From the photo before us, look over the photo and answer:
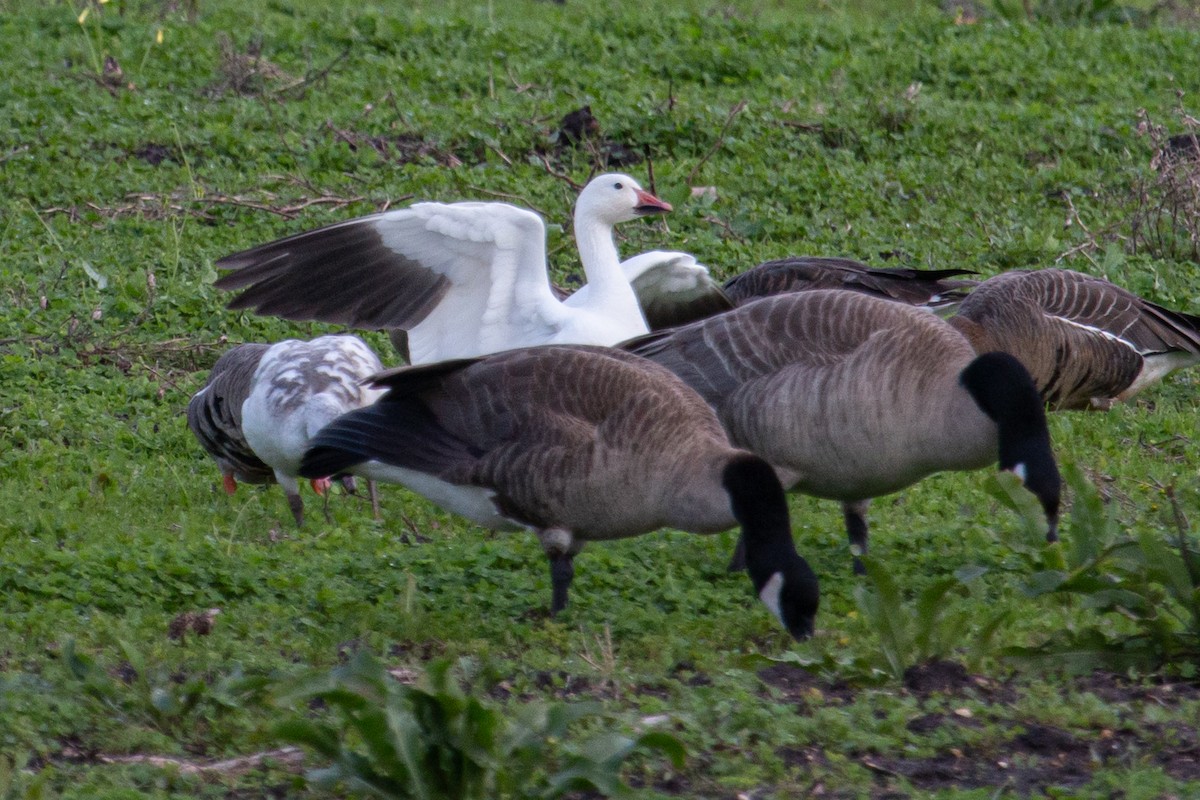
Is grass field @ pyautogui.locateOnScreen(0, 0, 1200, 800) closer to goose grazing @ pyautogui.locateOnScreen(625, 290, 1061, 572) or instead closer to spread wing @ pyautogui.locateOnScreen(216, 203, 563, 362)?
goose grazing @ pyautogui.locateOnScreen(625, 290, 1061, 572)

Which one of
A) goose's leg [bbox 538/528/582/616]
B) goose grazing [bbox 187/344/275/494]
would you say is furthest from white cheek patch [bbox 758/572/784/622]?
goose grazing [bbox 187/344/275/494]

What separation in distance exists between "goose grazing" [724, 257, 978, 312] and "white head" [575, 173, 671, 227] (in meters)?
0.64

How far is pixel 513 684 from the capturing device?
4602 mm

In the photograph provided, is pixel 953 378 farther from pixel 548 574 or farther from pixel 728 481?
pixel 548 574

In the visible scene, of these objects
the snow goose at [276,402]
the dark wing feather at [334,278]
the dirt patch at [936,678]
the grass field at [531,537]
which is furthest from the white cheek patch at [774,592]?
the dark wing feather at [334,278]

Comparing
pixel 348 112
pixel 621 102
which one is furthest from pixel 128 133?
pixel 621 102

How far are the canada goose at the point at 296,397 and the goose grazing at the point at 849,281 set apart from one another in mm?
1822

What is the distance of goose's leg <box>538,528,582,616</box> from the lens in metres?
5.36

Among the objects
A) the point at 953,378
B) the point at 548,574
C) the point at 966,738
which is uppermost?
the point at 953,378

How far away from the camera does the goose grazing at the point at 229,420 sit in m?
7.14

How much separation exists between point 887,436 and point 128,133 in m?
7.29

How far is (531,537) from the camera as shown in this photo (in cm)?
638

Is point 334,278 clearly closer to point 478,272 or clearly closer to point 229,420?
point 478,272

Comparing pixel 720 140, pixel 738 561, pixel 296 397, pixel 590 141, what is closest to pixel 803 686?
pixel 738 561
